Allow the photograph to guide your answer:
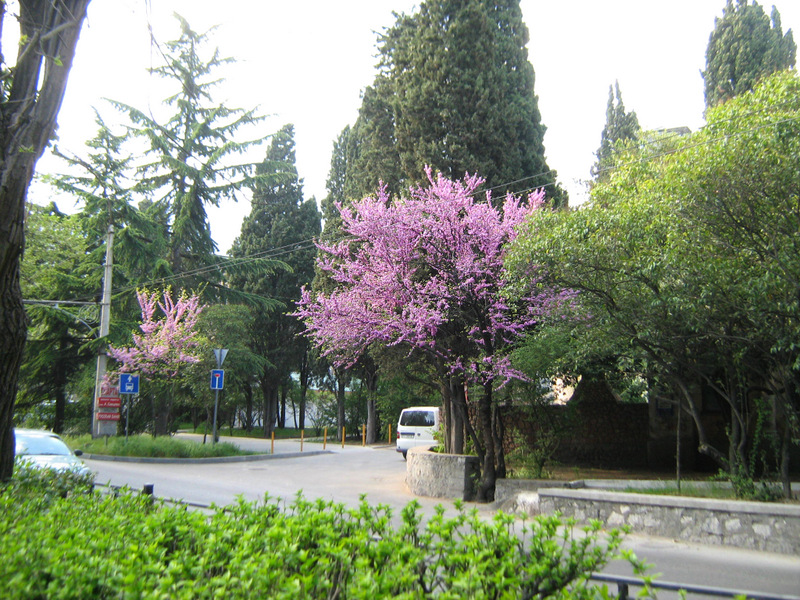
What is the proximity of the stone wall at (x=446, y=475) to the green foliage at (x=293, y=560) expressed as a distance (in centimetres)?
1002

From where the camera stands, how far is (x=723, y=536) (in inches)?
354

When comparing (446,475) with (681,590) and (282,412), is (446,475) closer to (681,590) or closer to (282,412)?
(681,590)

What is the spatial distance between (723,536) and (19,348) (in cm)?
877

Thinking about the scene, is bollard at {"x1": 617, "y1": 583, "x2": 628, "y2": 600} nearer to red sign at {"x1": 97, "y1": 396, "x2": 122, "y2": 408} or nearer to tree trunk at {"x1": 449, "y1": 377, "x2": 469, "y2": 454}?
tree trunk at {"x1": 449, "y1": 377, "x2": 469, "y2": 454}

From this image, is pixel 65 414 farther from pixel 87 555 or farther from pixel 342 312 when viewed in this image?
pixel 87 555

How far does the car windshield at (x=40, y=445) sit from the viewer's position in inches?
504

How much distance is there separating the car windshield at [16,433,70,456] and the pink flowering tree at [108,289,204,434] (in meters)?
11.1

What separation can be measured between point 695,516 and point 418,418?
1522 centimetres

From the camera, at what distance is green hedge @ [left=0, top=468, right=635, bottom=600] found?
9.37 ft

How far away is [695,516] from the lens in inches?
366

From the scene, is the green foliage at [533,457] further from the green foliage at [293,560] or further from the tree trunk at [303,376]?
the tree trunk at [303,376]

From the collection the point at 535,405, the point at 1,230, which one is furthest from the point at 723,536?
the point at 1,230

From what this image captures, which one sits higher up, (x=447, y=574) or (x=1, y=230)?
(x=1, y=230)

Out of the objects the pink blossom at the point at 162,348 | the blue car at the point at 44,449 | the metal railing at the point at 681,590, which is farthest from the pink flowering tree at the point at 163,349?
the metal railing at the point at 681,590
